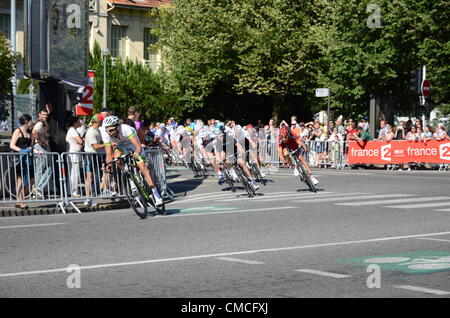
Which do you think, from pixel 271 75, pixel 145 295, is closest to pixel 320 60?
pixel 271 75

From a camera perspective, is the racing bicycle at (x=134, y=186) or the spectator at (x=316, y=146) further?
the spectator at (x=316, y=146)

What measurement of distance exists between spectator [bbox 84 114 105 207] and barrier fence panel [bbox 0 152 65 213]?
23.1 inches

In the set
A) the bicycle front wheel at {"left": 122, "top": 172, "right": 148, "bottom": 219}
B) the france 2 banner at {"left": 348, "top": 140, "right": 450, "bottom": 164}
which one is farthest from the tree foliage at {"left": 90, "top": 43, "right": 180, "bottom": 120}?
the bicycle front wheel at {"left": 122, "top": 172, "right": 148, "bottom": 219}

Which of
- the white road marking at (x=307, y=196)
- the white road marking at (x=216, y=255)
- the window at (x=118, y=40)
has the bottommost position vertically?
the white road marking at (x=216, y=255)

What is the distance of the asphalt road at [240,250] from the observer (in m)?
7.87

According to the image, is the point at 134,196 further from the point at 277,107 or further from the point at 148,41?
the point at 148,41

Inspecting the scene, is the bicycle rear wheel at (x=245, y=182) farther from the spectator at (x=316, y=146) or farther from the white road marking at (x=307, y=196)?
the spectator at (x=316, y=146)

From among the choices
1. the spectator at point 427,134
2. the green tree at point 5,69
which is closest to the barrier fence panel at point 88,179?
the spectator at point 427,134

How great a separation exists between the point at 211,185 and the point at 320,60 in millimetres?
26966

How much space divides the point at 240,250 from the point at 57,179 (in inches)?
279

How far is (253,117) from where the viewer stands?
56.8 m

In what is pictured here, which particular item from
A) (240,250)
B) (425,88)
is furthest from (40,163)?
(425,88)

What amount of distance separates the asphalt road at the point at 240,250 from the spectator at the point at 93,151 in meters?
1.09
